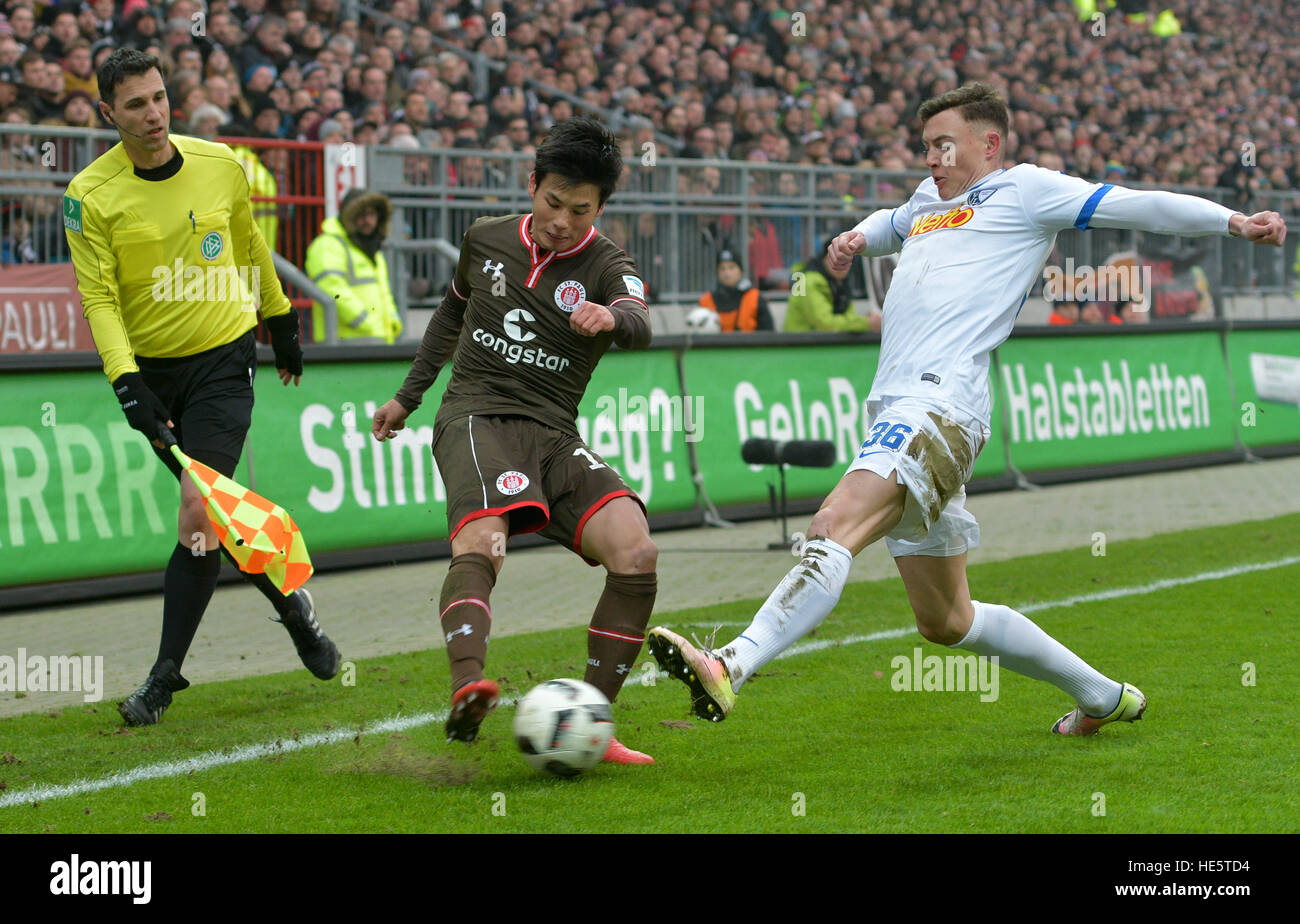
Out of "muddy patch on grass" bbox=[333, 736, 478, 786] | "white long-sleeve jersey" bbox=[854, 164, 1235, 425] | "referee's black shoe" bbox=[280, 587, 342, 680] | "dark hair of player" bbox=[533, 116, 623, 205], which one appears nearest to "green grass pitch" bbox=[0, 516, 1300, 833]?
"muddy patch on grass" bbox=[333, 736, 478, 786]

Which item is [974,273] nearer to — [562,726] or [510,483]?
[510,483]

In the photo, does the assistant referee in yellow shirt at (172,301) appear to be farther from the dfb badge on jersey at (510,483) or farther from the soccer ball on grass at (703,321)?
the soccer ball on grass at (703,321)

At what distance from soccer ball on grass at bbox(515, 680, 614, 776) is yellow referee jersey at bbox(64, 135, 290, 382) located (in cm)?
224

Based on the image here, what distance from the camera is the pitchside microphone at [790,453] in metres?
11.0

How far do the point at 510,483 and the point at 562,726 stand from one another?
799mm

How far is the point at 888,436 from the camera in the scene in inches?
199

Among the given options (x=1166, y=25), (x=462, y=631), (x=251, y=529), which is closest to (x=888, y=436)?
(x=462, y=631)

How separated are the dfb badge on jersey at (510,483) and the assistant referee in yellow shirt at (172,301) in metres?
1.64

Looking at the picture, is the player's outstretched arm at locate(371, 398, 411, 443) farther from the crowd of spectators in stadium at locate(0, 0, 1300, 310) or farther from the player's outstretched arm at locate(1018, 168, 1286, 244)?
the crowd of spectators in stadium at locate(0, 0, 1300, 310)

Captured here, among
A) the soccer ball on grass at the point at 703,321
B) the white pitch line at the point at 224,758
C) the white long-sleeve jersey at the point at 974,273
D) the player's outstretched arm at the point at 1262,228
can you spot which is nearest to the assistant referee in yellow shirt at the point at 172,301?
the white pitch line at the point at 224,758

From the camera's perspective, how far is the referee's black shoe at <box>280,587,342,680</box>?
6.53 m

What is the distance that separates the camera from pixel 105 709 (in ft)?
21.3

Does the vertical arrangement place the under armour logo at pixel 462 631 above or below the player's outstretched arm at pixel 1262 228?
below
